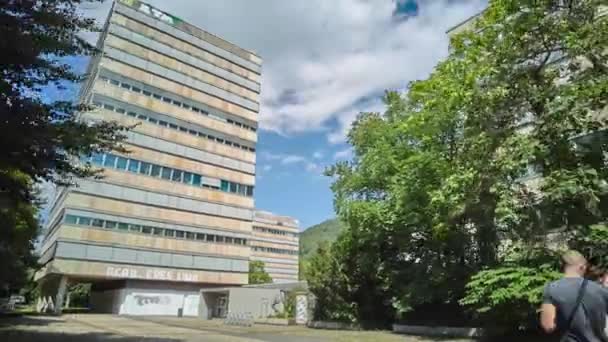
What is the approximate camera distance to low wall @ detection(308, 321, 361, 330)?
27.7 m

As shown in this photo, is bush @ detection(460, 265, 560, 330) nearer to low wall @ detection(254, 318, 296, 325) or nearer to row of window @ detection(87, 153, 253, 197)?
low wall @ detection(254, 318, 296, 325)

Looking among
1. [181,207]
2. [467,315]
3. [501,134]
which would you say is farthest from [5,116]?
[181,207]

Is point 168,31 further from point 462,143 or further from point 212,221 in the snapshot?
point 462,143

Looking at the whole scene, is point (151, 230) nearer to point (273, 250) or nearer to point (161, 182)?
point (161, 182)

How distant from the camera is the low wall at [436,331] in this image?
70.6 feet

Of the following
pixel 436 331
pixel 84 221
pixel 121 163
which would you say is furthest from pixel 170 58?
pixel 436 331

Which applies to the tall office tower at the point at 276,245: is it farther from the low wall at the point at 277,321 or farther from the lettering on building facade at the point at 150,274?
the low wall at the point at 277,321

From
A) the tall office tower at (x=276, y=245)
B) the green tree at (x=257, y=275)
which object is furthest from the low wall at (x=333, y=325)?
the tall office tower at (x=276, y=245)

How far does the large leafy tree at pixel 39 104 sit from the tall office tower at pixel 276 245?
121331 mm

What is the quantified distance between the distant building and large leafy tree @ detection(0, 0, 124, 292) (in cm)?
3620

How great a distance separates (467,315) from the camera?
22.7 meters

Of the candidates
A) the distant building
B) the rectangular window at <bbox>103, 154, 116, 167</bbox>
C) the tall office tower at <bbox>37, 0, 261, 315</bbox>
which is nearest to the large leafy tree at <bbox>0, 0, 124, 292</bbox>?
the distant building

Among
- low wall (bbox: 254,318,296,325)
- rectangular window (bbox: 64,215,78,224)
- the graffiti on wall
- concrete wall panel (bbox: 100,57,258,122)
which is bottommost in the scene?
low wall (bbox: 254,318,296,325)

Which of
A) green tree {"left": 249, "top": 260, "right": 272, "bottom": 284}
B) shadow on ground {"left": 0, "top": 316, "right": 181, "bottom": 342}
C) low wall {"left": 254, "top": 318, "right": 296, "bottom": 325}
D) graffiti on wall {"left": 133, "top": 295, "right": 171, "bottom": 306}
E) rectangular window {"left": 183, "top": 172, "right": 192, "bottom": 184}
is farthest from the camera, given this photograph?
green tree {"left": 249, "top": 260, "right": 272, "bottom": 284}
